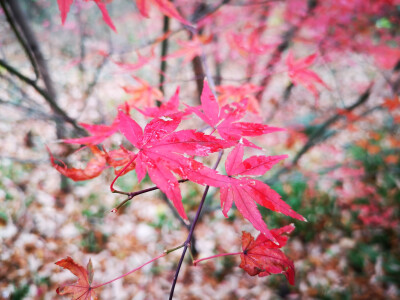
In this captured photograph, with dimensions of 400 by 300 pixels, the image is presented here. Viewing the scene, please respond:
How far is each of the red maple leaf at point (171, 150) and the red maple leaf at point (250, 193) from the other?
6 centimetres

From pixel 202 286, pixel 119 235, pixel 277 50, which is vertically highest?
pixel 277 50

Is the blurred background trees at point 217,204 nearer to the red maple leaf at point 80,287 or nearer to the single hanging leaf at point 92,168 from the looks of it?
the single hanging leaf at point 92,168

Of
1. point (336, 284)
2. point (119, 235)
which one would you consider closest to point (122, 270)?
point (119, 235)

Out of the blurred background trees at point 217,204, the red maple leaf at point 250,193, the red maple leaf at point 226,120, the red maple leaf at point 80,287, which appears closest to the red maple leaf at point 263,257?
the red maple leaf at point 250,193

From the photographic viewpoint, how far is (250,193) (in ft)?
1.76

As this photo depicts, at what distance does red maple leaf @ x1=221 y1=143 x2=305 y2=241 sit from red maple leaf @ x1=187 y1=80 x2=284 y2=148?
1.7 inches

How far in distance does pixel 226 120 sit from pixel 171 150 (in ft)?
0.58

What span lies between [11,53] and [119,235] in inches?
179

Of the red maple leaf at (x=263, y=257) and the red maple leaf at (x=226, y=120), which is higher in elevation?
the red maple leaf at (x=226, y=120)

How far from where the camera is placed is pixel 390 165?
292 cm

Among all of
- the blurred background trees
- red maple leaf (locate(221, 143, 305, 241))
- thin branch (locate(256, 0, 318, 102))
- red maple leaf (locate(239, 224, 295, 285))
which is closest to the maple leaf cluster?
red maple leaf (locate(221, 143, 305, 241))

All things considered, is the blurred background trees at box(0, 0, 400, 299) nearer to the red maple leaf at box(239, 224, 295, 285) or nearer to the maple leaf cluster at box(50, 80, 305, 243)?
the maple leaf cluster at box(50, 80, 305, 243)

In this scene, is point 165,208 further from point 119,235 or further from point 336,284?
point 336,284

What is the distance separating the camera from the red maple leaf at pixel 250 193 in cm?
51
